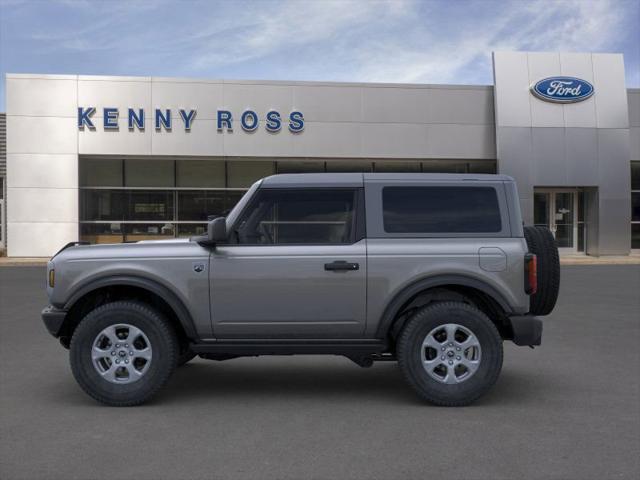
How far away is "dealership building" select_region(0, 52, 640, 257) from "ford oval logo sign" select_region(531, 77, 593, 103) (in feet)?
0.15

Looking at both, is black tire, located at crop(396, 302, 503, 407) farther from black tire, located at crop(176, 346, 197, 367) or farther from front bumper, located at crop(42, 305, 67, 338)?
front bumper, located at crop(42, 305, 67, 338)

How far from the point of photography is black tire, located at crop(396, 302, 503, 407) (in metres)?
5.48

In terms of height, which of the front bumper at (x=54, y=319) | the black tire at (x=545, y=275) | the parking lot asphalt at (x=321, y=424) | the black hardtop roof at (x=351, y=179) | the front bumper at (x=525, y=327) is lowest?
the parking lot asphalt at (x=321, y=424)

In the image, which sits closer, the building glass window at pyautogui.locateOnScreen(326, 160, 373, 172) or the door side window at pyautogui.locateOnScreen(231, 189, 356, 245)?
the door side window at pyautogui.locateOnScreen(231, 189, 356, 245)

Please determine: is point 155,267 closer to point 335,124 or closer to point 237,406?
point 237,406

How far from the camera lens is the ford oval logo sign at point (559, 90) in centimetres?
2648

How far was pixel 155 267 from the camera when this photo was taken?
18.4 feet

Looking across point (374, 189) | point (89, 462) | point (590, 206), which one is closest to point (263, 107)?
point (590, 206)

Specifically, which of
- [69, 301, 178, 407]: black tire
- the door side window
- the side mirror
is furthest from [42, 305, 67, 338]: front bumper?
the door side window

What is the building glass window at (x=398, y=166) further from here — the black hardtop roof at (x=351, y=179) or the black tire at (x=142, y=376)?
the black tire at (x=142, y=376)

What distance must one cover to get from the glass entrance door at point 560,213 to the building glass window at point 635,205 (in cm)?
291

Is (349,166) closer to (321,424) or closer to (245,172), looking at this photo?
(245,172)

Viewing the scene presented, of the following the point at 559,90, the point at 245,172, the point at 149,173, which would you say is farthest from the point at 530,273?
the point at 149,173

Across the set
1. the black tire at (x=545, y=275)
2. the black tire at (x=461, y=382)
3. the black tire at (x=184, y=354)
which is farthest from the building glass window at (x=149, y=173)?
the black tire at (x=461, y=382)
